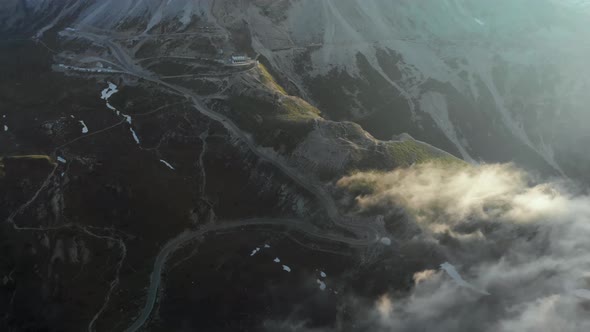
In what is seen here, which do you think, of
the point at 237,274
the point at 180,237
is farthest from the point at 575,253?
the point at 180,237

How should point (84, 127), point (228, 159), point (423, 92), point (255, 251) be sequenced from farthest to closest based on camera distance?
1. point (423, 92)
2. point (84, 127)
3. point (228, 159)
4. point (255, 251)

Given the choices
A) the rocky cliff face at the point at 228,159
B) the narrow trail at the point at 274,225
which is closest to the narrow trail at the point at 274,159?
the narrow trail at the point at 274,225

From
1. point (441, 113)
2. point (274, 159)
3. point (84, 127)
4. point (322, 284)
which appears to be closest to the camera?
point (322, 284)

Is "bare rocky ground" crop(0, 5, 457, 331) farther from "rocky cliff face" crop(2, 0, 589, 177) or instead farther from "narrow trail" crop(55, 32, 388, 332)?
"rocky cliff face" crop(2, 0, 589, 177)

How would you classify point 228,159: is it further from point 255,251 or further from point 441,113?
point 441,113

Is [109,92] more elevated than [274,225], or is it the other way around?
[274,225]

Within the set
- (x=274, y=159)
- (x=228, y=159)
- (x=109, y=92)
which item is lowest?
(x=109, y=92)

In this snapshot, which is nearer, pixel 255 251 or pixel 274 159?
pixel 255 251

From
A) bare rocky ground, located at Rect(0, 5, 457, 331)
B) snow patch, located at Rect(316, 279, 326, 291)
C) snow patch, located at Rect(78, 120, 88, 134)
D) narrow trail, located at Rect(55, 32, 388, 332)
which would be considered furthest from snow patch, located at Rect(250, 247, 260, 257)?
snow patch, located at Rect(78, 120, 88, 134)

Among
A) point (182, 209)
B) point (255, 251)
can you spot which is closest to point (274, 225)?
point (255, 251)

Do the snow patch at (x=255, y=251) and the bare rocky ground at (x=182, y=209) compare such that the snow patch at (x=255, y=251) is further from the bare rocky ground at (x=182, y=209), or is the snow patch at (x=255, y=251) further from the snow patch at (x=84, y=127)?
the snow patch at (x=84, y=127)

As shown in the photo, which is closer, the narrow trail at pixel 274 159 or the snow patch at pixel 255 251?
the snow patch at pixel 255 251
